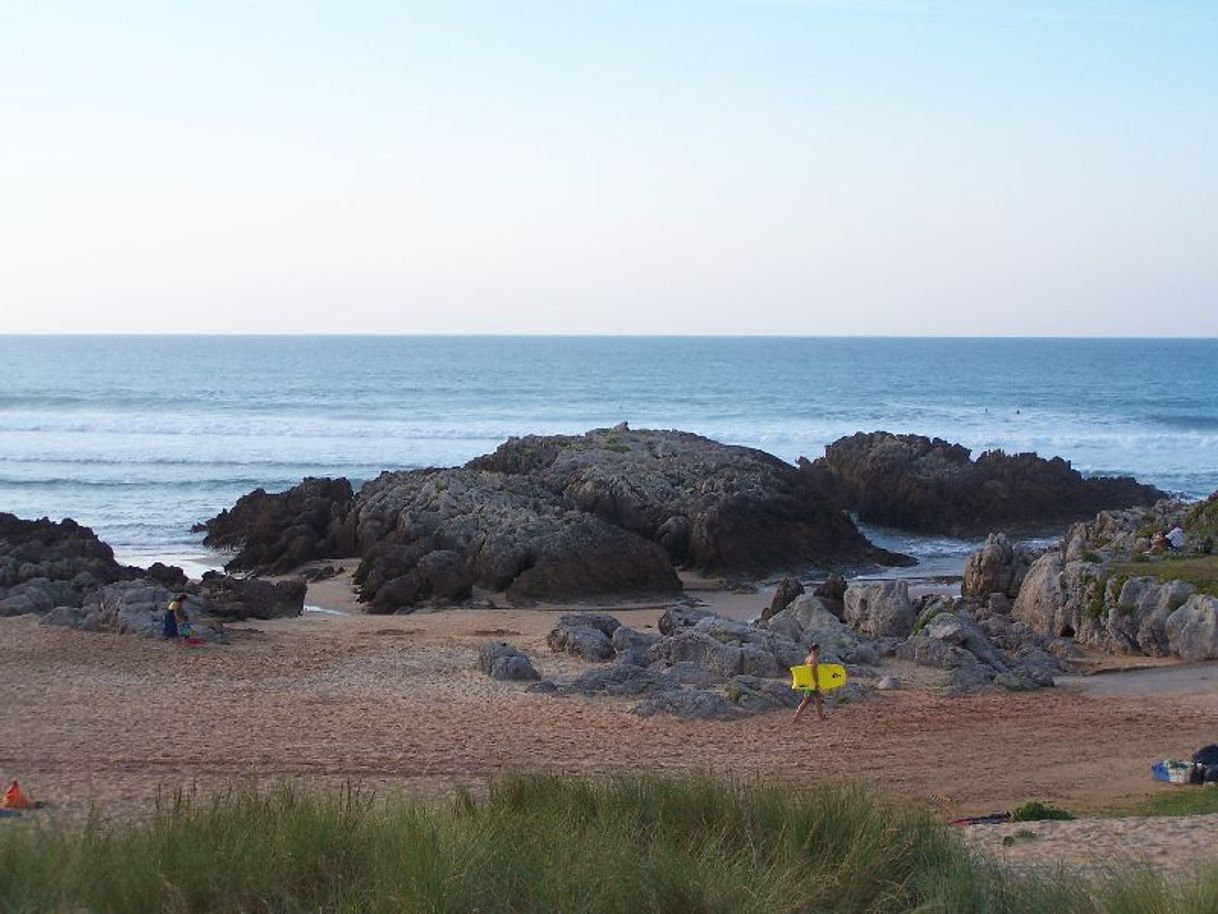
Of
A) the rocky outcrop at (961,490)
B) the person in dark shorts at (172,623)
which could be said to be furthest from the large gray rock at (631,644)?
the rocky outcrop at (961,490)

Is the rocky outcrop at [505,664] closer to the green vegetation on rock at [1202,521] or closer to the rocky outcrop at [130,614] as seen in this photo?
the rocky outcrop at [130,614]

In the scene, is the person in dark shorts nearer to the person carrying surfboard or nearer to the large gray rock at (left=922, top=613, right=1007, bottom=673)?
the person carrying surfboard

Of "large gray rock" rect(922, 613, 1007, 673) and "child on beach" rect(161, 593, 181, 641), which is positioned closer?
"large gray rock" rect(922, 613, 1007, 673)

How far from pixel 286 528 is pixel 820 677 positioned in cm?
1848

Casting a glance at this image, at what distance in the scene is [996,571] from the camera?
82.5 feet

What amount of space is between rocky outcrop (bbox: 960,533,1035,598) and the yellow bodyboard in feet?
28.2

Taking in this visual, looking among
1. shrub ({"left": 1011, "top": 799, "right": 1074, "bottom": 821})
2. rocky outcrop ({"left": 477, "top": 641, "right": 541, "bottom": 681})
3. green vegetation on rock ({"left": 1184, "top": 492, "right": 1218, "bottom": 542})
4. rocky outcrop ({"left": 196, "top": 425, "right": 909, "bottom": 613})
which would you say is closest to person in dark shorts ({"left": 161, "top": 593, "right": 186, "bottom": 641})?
rocky outcrop ({"left": 477, "top": 641, "right": 541, "bottom": 681})

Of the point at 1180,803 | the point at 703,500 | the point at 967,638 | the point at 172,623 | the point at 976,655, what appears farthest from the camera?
the point at 703,500

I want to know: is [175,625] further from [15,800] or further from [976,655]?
[976,655]

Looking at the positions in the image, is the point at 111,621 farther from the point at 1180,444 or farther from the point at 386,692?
the point at 1180,444

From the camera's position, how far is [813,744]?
614 inches

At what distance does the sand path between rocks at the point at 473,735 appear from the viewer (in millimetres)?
13391

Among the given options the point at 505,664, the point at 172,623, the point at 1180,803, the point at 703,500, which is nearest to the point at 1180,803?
the point at 1180,803

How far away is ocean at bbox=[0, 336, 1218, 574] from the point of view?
144 ft
